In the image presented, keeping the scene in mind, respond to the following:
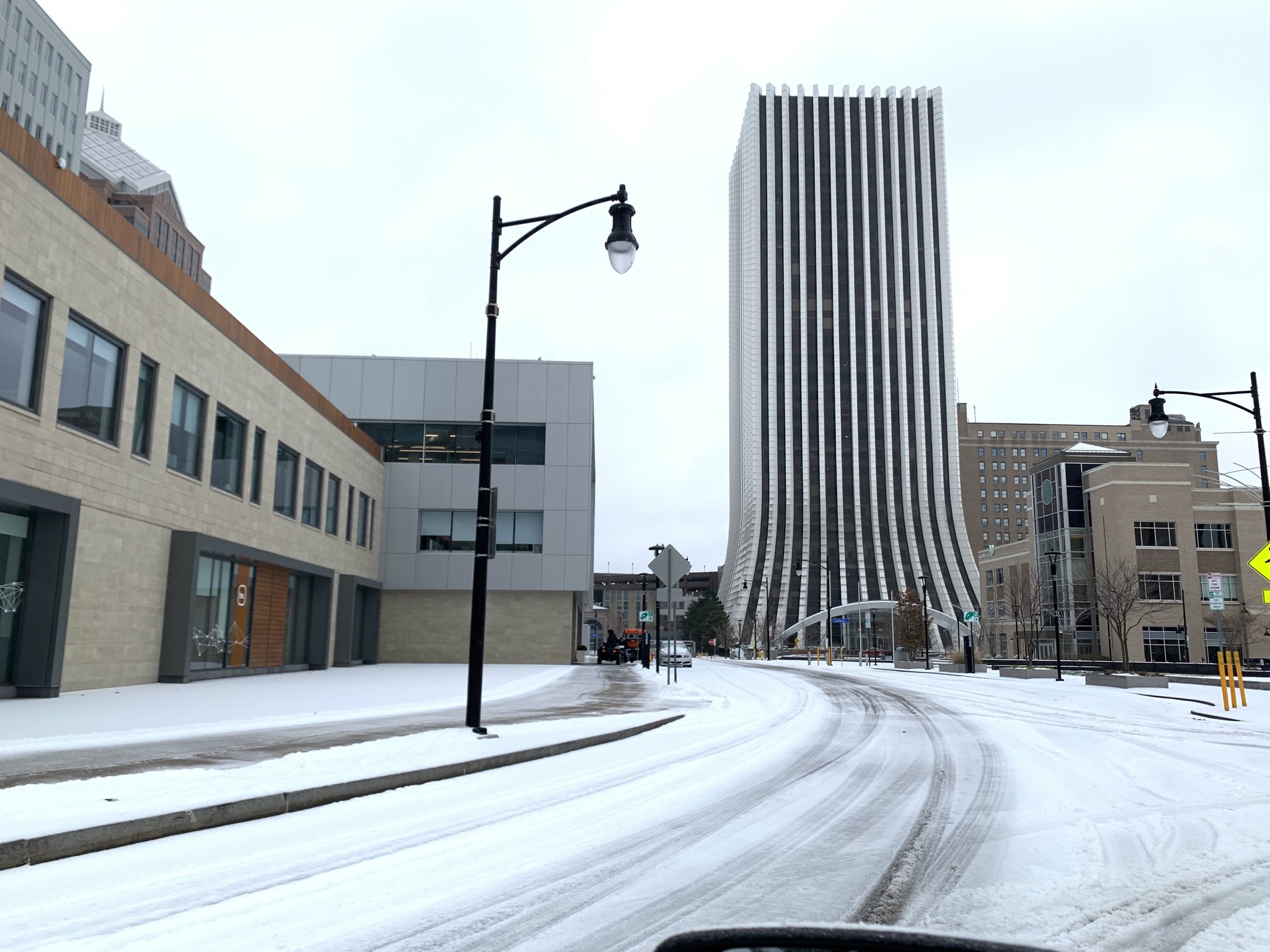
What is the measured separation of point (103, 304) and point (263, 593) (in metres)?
11.4

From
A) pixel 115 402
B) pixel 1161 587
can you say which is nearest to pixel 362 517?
pixel 115 402

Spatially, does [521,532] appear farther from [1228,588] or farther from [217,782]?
[1228,588]

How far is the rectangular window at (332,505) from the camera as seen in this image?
33.1 meters

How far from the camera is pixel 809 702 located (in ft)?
71.5

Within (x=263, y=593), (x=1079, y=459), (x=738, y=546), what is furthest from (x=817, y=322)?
(x=263, y=593)

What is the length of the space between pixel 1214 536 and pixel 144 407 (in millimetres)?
→ 83344

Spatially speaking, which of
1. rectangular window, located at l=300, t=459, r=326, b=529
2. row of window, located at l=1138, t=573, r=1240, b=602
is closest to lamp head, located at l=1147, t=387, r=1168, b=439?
rectangular window, located at l=300, t=459, r=326, b=529

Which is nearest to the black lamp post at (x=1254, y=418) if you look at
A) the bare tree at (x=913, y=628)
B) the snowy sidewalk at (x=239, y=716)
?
the snowy sidewalk at (x=239, y=716)

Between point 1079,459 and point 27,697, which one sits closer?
point 27,697

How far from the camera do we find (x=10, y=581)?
1574 cm

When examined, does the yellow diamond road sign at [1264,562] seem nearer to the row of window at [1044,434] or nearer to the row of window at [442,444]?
the row of window at [442,444]

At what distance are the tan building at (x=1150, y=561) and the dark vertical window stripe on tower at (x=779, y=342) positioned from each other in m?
63.2

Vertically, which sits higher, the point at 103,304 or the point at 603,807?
the point at 103,304

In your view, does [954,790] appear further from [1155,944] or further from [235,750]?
[235,750]
